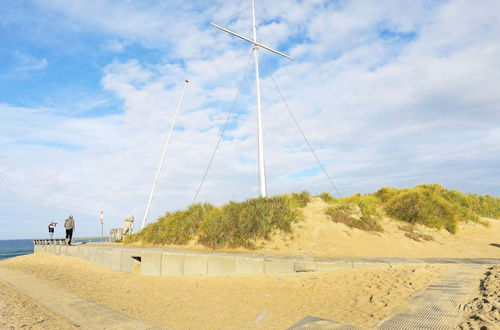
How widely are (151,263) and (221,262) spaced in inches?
143

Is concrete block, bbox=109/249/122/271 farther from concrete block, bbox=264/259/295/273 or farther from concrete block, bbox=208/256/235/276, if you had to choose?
concrete block, bbox=264/259/295/273

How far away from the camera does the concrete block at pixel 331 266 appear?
333 inches

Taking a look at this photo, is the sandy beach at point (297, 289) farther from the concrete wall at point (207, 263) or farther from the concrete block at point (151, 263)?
the concrete block at point (151, 263)

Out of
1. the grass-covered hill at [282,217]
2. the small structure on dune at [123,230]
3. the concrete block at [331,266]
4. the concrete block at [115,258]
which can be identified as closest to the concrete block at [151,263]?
the grass-covered hill at [282,217]

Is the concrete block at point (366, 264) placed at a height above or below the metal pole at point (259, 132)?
below

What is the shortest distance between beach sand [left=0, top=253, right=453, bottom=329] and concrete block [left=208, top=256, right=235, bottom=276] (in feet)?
0.86

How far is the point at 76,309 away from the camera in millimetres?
7863

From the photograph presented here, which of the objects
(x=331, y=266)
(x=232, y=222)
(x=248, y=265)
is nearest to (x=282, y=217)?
(x=232, y=222)

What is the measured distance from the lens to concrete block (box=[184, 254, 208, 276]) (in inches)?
409

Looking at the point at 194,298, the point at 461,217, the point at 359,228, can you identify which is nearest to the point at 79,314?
the point at 194,298

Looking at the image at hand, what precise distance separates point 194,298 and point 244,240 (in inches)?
162

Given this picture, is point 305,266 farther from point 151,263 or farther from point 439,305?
point 151,263

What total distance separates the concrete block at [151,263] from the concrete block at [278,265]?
4.79 metres

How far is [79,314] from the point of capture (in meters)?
7.40
